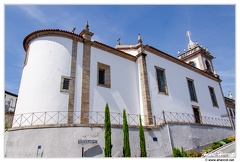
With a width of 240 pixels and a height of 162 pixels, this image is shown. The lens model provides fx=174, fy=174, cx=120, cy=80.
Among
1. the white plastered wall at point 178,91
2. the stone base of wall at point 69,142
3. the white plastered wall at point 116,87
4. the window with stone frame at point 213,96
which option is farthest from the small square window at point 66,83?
the window with stone frame at point 213,96

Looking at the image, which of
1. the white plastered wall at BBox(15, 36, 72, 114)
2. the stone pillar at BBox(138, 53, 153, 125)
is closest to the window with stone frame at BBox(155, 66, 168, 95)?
the stone pillar at BBox(138, 53, 153, 125)

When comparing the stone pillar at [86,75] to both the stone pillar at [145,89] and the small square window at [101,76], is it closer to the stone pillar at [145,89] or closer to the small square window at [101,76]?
the small square window at [101,76]

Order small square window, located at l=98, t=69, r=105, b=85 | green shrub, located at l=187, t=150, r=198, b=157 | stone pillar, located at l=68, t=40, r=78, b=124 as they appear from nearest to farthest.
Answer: stone pillar, located at l=68, t=40, r=78, b=124
green shrub, located at l=187, t=150, r=198, b=157
small square window, located at l=98, t=69, r=105, b=85

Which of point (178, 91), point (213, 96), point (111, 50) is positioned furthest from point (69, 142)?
point (213, 96)

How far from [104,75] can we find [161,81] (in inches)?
234

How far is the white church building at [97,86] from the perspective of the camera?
10.9 m

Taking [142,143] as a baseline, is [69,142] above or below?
above

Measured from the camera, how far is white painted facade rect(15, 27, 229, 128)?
11094 millimetres

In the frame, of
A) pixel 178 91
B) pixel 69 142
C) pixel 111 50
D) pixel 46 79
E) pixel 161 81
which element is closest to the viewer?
pixel 69 142

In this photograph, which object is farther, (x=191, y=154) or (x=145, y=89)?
(x=145, y=89)

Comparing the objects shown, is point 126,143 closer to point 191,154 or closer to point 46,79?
point 191,154

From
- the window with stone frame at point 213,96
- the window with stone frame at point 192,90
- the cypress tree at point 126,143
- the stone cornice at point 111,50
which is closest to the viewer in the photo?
the cypress tree at point 126,143

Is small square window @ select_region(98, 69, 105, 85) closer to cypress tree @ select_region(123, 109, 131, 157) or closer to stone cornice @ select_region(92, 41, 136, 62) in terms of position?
stone cornice @ select_region(92, 41, 136, 62)

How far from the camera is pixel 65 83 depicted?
461 inches
